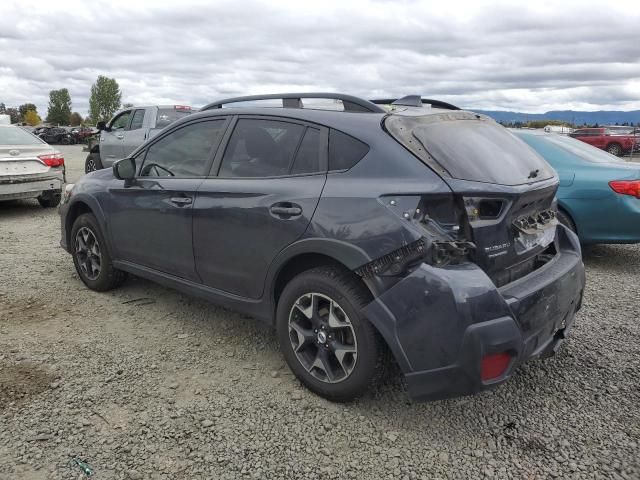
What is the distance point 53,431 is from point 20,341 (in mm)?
1313

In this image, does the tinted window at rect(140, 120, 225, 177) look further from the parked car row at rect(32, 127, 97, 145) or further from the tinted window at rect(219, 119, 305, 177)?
the parked car row at rect(32, 127, 97, 145)

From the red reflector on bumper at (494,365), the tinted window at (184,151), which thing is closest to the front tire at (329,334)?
the red reflector on bumper at (494,365)

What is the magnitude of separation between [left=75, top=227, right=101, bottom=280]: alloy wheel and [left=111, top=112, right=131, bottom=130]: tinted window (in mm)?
7958

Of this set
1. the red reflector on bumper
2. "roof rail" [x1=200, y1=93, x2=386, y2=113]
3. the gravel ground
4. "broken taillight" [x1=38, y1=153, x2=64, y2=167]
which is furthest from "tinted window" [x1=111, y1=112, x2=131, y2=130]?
the red reflector on bumper

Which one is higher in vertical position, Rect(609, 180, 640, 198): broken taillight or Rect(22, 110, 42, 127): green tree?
Rect(22, 110, 42, 127): green tree

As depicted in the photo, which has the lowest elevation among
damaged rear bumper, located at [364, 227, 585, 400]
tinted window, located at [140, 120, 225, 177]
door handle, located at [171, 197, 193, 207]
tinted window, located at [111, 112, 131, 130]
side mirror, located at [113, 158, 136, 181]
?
damaged rear bumper, located at [364, 227, 585, 400]

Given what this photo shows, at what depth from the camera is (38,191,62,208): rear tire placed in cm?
907

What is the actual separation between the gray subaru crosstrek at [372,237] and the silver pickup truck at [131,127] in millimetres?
7990

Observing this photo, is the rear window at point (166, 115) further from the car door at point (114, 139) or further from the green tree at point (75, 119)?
the green tree at point (75, 119)

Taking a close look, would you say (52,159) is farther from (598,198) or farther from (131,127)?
(598,198)

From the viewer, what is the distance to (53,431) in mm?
2715

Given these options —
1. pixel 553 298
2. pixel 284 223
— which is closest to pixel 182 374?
pixel 284 223

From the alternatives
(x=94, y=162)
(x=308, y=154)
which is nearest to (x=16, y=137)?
(x=94, y=162)

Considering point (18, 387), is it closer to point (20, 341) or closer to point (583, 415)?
point (20, 341)
